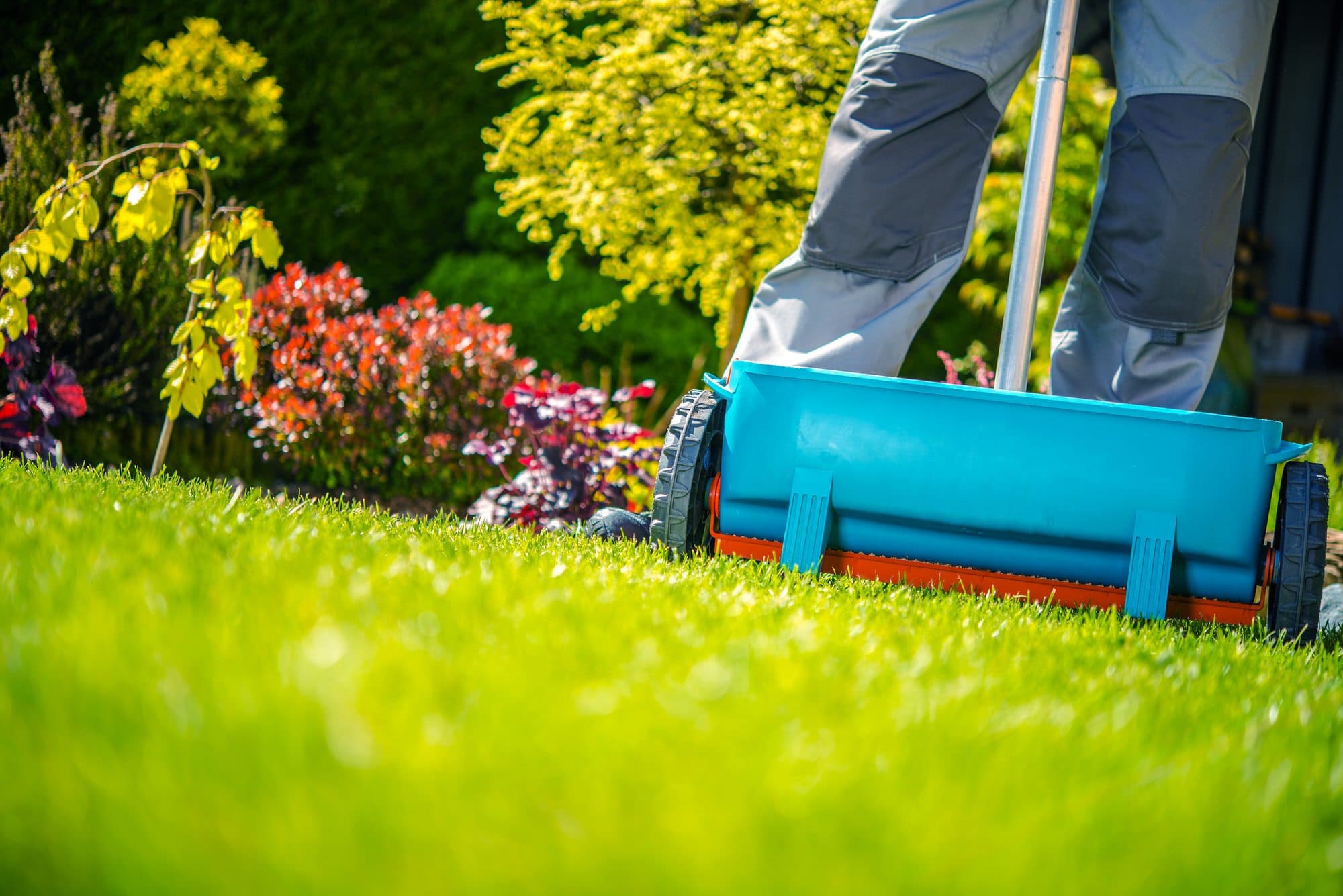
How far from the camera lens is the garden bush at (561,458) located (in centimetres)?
343

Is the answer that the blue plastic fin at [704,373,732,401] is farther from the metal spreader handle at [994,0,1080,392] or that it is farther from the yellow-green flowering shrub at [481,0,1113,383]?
the yellow-green flowering shrub at [481,0,1113,383]

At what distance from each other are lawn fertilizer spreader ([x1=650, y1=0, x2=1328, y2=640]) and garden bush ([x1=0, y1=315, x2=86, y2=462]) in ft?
6.12

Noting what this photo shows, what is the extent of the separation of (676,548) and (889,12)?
124cm

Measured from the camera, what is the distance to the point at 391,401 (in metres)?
4.06

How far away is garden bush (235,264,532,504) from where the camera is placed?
13.2 feet

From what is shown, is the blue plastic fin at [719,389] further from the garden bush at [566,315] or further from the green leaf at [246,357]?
the garden bush at [566,315]

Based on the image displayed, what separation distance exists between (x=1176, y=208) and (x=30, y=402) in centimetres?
288

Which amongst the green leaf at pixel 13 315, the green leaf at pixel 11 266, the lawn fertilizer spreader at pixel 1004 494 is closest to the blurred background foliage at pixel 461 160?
the green leaf at pixel 13 315

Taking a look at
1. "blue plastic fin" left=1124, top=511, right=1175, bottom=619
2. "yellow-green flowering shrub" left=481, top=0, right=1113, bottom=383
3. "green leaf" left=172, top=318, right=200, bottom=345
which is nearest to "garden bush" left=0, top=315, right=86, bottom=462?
"green leaf" left=172, top=318, right=200, bottom=345

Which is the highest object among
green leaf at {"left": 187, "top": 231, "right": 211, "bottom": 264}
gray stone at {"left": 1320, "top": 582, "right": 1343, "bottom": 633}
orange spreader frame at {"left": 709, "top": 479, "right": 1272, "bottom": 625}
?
green leaf at {"left": 187, "top": 231, "right": 211, "bottom": 264}

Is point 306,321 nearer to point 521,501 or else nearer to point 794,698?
point 521,501

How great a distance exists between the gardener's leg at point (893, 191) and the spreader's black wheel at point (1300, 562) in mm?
774

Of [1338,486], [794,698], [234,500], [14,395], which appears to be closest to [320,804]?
[794,698]

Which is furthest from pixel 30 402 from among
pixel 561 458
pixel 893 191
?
pixel 893 191
